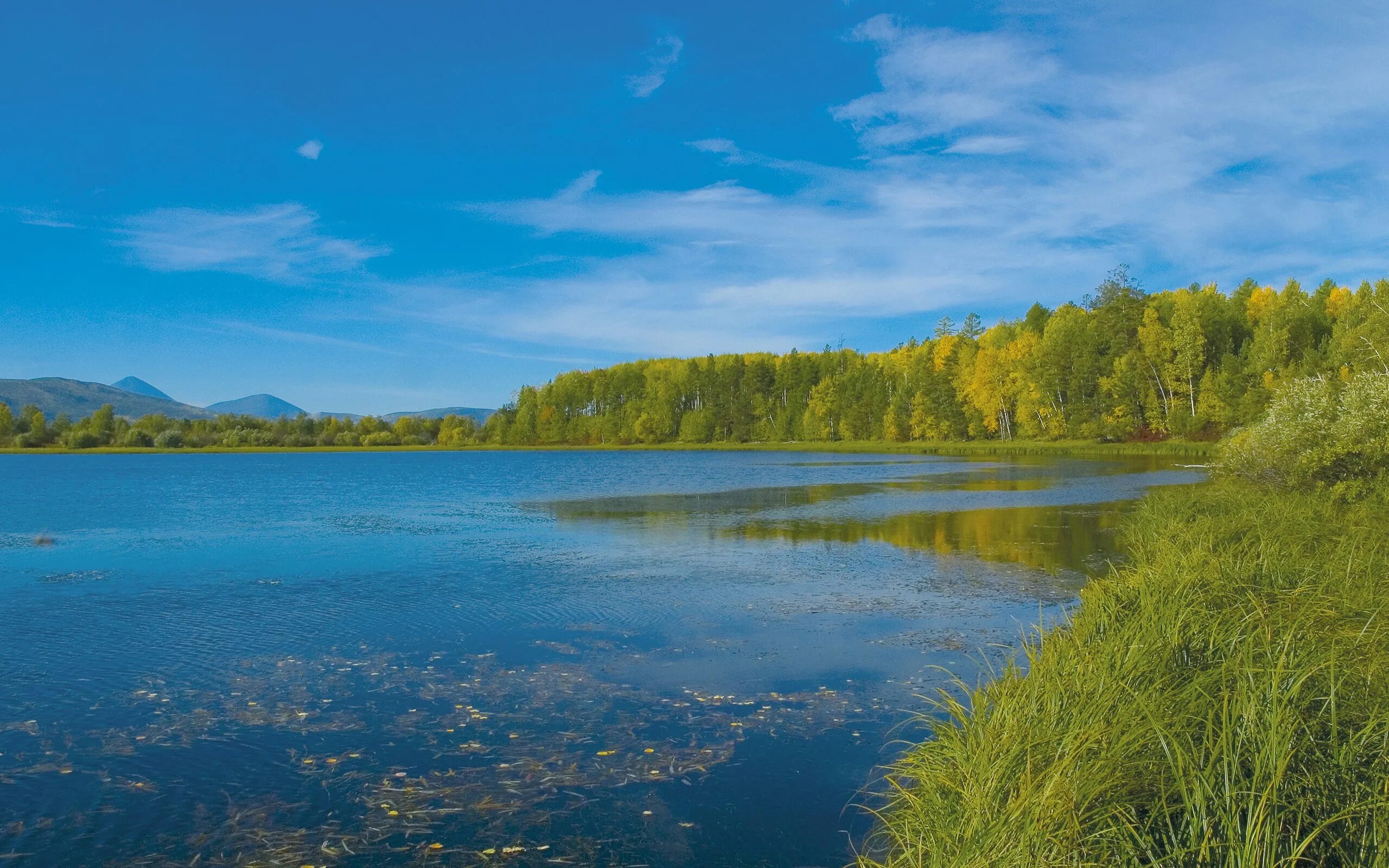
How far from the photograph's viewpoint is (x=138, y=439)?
130500 mm

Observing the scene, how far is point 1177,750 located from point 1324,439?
1851cm

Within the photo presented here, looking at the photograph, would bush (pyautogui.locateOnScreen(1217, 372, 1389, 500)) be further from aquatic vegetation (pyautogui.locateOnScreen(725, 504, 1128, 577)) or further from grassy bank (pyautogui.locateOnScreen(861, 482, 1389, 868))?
grassy bank (pyautogui.locateOnScreen(861, 482, 1389, 868))

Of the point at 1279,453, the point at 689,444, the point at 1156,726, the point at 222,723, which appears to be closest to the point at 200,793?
the point at 222,723

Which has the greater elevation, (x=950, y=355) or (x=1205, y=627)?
(x=950, y=355)

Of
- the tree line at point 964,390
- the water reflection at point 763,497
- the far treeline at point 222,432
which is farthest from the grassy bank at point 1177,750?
the far treeline at point 222,432

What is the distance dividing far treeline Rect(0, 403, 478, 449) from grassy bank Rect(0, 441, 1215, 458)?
2064mm

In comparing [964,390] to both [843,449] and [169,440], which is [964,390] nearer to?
[843,449]

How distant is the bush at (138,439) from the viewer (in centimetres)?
13012

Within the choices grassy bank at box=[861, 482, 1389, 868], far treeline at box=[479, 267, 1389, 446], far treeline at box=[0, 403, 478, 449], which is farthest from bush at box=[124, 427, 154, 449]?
grassy bank at box=[861, 482, 1389, 868]

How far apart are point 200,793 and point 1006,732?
6.89 meters

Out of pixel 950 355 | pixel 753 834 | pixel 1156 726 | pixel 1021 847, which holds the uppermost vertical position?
pixel 950 355

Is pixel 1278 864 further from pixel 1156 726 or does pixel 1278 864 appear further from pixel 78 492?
pixel 78 492

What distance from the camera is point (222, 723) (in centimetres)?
957

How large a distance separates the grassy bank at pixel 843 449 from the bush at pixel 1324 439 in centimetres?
4308
